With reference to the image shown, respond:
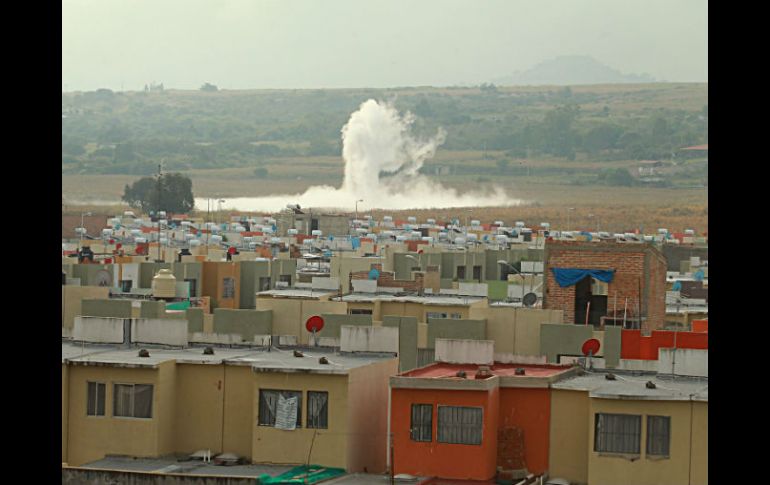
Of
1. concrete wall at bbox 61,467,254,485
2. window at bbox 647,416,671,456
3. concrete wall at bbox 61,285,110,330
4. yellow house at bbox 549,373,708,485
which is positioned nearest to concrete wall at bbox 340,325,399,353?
yellow house at bbox 549,373,708,485

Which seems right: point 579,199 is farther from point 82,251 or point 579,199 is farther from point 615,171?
point 82,251

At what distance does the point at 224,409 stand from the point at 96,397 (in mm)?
1044

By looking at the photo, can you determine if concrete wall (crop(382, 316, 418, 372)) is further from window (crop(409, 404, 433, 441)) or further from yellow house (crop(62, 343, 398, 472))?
window (crop(409, 404, 433, 441))

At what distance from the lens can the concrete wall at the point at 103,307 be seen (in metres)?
20.5

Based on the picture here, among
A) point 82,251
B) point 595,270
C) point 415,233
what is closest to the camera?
point 595,270

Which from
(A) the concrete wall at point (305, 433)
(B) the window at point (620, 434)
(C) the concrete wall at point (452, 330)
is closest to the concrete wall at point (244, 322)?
(C) the concrete wall at point (452, 330)

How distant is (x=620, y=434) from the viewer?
11336 mm

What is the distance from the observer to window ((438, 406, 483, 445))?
11672 millimetres

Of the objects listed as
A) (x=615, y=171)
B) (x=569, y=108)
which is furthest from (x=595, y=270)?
(x=569, y=108)

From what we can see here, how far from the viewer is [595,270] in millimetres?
22109

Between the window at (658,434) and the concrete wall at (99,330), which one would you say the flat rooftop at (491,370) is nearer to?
the window at (658,434)

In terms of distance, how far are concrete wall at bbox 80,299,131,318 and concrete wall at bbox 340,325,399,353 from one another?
6786 millimetres

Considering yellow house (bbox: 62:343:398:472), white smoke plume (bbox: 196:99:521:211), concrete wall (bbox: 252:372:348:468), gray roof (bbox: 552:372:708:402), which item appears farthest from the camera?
white smoke plume (bbox: 196:99:521:211)
